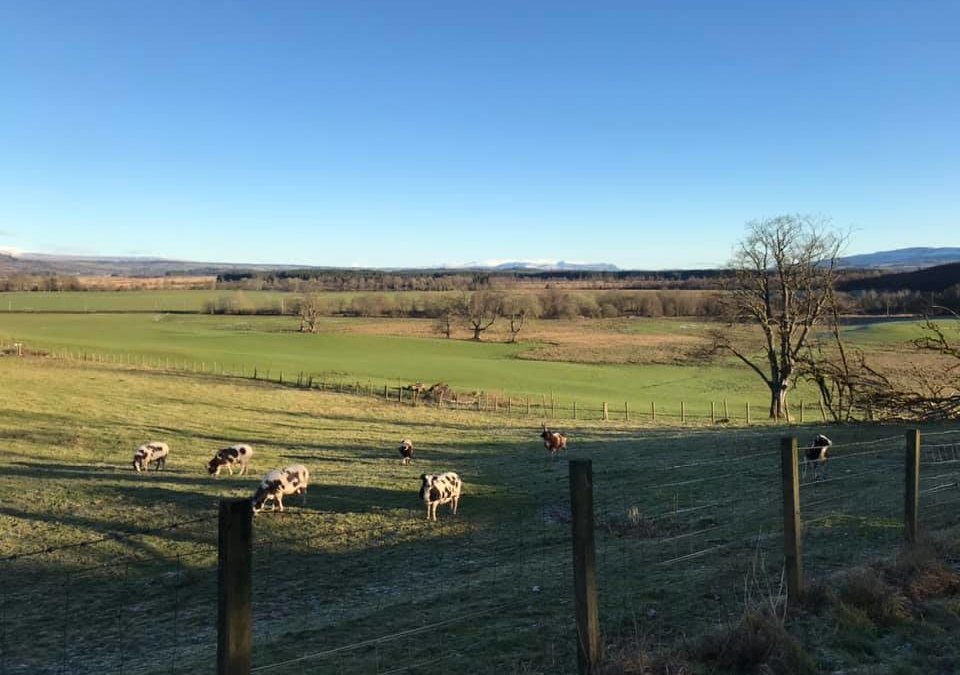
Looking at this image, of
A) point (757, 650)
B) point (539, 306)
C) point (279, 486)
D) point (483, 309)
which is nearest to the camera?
point (757, 650)

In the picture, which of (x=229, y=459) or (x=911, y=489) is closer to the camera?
(x=911, y=489)

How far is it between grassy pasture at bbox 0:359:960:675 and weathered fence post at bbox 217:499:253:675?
2.61 metres

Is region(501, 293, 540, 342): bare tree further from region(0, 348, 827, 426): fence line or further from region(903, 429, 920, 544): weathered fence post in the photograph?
region(903, 429, 920, 544): weathered fence post

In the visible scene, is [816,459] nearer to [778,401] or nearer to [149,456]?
[149,456]

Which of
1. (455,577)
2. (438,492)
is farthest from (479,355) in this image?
(455,577)

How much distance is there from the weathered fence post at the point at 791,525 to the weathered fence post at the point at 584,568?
2.39 meters

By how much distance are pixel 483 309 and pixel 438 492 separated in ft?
320

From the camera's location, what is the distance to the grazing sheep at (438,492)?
15.7 meters

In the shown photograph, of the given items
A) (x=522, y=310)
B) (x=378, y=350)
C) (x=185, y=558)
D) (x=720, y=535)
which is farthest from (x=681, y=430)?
(x=522, y=310)

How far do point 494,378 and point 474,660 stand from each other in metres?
54.2

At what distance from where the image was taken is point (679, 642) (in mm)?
5879

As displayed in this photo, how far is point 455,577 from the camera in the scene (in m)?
11.1

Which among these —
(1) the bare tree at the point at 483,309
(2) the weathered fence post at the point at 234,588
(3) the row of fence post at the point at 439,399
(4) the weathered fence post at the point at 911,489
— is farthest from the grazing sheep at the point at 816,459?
(1) the bare tree at the point at 483,309

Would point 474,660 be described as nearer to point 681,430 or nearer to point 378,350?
point 681,430
